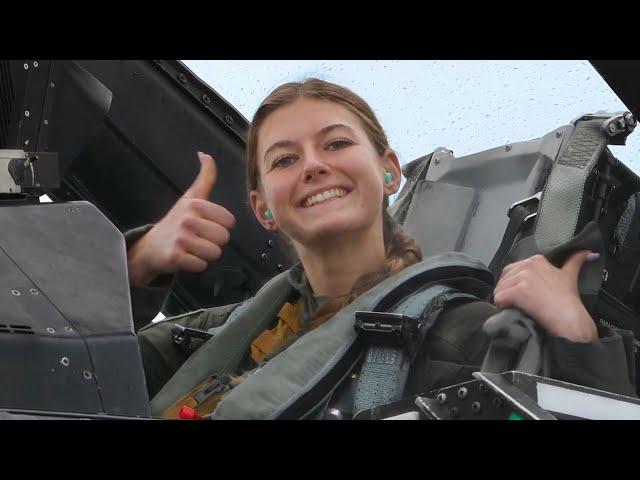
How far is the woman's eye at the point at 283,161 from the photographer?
2.34 meters

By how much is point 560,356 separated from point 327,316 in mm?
624

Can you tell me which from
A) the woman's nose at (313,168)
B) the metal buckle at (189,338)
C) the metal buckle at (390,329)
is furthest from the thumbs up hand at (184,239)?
the metal buckle at (390,329)

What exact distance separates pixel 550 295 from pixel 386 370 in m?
0.33

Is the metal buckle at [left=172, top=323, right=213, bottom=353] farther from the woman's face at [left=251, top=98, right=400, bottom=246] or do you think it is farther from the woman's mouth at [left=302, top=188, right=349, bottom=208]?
the woman's mouth at [left=302, top=188, right=349, bottom=208]

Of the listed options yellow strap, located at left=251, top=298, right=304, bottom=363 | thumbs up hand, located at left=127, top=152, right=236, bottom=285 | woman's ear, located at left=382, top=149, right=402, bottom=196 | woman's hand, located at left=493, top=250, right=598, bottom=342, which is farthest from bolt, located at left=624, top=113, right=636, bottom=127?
thumbs up hand, located at left=127, top=152, right=236, bottom=285

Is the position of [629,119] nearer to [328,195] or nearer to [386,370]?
[328,195]

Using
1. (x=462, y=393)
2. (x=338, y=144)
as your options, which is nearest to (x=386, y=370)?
(x=462, y=393)

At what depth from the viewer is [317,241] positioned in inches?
91.8

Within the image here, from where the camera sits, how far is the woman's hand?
1.86m

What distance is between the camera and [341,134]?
7.64ft

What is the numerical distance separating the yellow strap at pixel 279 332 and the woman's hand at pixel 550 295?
554 mm
